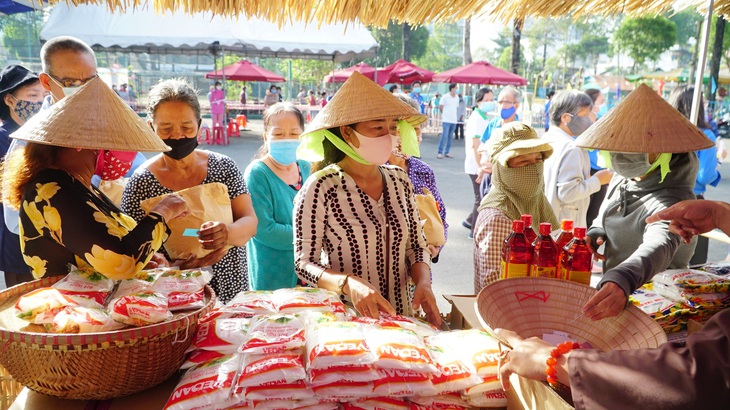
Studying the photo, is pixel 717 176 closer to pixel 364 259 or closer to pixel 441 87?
pixel 364 259

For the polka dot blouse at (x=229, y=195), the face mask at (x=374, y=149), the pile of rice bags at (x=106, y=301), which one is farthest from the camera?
the polka dot blouse at (x=229, y=195)

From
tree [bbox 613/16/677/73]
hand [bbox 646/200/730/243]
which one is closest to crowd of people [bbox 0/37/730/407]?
hand [bbox 646/200/730/243]

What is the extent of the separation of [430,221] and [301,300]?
4.71 feet

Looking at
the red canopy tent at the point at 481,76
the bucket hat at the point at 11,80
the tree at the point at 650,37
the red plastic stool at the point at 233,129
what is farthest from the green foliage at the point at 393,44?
the bucket hat at the point at 11,80

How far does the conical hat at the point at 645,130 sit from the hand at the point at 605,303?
0.63 meters

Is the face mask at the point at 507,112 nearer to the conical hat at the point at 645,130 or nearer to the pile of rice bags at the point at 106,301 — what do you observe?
the conical hat at the point at 645,130

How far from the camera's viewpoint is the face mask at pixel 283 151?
125 inches

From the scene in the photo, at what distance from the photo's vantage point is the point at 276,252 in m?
3.07

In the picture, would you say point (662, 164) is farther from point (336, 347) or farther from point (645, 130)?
point (336, 347)

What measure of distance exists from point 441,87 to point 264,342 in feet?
151

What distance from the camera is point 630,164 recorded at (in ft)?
7.65

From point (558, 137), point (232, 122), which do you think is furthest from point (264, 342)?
point (232, 122)

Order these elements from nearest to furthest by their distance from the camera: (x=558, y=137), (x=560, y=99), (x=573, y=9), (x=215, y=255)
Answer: (x=215, y=255)
(x=573, y=9)
(x=558, y=137)
(x=560, y=99)

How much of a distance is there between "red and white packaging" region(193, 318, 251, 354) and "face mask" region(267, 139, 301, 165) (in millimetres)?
1703
